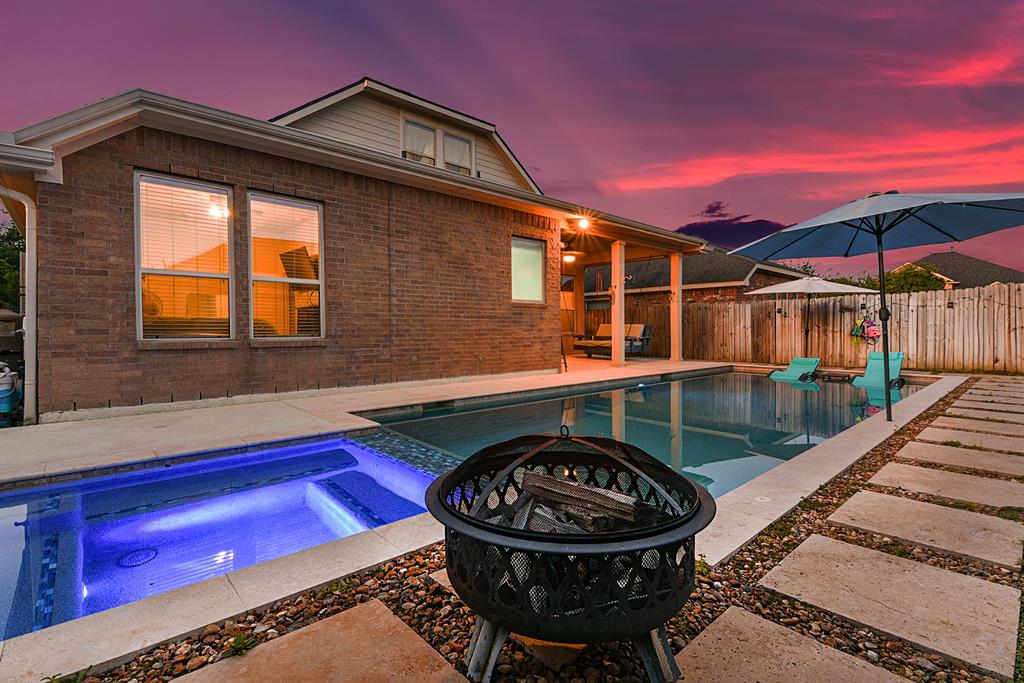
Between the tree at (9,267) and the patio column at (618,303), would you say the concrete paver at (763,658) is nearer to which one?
the patio column at (618,303)

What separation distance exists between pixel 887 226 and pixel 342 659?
238 inches

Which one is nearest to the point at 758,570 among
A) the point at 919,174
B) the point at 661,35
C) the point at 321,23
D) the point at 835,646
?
the point at 835,646

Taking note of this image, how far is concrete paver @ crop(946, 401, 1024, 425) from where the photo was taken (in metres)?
4.95

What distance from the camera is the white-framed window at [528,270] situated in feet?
30.0

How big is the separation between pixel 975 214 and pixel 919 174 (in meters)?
13.2

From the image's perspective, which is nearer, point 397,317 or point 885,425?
point 885,425

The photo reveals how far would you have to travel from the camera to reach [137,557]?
7.65 feet

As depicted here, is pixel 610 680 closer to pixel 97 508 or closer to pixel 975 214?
pixel 97 508

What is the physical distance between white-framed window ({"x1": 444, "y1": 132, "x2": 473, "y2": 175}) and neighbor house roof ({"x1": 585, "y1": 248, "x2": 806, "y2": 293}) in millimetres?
7561

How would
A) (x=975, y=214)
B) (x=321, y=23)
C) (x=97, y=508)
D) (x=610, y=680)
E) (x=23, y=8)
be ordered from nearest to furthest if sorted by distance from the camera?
(x=610, y=680) → (x=97, y=508) → (x=975, y=214) → (x=23, y=8) → (x=321, y=23)

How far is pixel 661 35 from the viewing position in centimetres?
1070

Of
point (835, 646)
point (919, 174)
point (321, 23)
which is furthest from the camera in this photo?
point (919, 174)

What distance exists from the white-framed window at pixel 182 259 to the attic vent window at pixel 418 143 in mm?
5240

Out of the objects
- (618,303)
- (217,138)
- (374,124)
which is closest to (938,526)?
(217,138)
